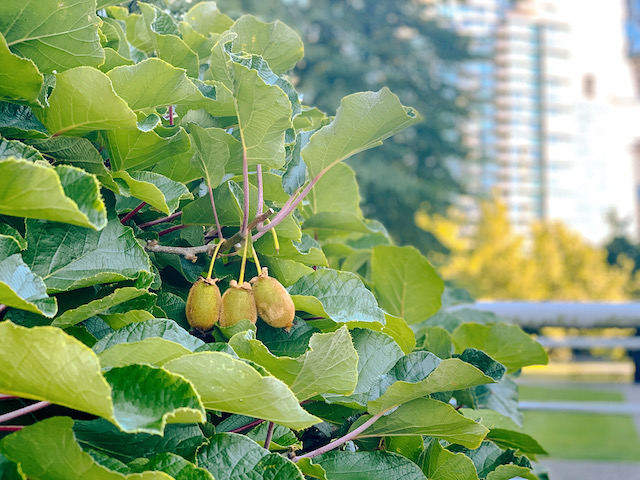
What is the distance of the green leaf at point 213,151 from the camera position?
0.64 m

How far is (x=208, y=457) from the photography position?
1.82 ft

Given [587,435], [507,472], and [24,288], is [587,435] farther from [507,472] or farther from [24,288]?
[24,288]

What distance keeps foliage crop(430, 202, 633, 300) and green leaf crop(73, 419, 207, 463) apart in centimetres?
1602

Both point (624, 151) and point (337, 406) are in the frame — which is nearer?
point (337, 406)

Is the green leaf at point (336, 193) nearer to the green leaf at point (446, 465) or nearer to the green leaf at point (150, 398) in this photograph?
the green leaf at point (446, 465)

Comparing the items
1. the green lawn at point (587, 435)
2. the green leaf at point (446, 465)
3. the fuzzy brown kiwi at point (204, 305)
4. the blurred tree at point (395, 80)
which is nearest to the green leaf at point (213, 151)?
the fuzzy brown kiwi at point (204, 305)

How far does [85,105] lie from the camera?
1.89 ft

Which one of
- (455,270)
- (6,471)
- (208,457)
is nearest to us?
(6,471)

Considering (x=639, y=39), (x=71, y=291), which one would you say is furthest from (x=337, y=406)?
(x=639, y=39)

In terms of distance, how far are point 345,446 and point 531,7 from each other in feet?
202

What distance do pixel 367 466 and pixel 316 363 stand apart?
167 millimetres

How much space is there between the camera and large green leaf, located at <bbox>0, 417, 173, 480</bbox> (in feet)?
1.45

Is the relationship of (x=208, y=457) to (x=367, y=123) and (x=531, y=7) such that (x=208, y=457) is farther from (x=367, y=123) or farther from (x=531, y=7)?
(x=531, y=7)

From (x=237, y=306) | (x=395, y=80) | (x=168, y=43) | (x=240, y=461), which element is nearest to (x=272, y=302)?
(x=237, y=306)
